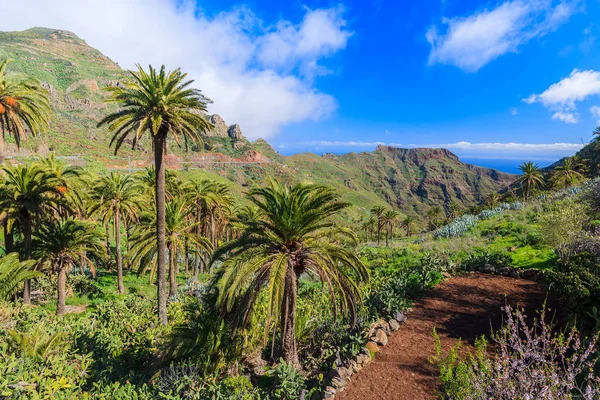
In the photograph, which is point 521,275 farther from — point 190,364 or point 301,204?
point 190,364

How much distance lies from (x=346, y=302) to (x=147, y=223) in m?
14.1

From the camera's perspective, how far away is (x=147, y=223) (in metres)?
18.3

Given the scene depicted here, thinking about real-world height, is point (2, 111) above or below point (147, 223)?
above

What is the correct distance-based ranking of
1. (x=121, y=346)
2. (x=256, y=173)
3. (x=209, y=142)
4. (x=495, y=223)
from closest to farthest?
(x=121, y=346)
(x=495, y=223)
(x=256, y=173)
(x=209, y=142)

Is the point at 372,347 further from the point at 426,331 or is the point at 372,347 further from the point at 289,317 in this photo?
the point at 289,317

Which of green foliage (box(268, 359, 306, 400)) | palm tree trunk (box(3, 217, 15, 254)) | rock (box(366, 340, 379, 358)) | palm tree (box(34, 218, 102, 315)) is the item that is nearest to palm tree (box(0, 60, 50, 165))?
palm tree trunk (box(3, 217, 15, 254))

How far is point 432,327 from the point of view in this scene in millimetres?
10742

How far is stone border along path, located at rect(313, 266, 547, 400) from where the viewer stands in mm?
7988

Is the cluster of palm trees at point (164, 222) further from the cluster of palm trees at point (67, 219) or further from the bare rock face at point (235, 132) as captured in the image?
the bare rock face at point (235, 132)

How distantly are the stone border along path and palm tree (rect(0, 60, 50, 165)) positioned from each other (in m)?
19.5

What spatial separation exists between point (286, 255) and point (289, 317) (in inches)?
82.9

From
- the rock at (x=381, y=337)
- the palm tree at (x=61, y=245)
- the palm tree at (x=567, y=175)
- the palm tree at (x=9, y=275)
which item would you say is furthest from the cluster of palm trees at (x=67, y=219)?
the palm tree at (x=567, y=175)

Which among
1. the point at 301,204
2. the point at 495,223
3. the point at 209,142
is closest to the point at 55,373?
the point at 301,204

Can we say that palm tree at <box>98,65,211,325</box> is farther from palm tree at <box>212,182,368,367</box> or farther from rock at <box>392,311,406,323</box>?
rock at <box>392,311,406,323</box>
